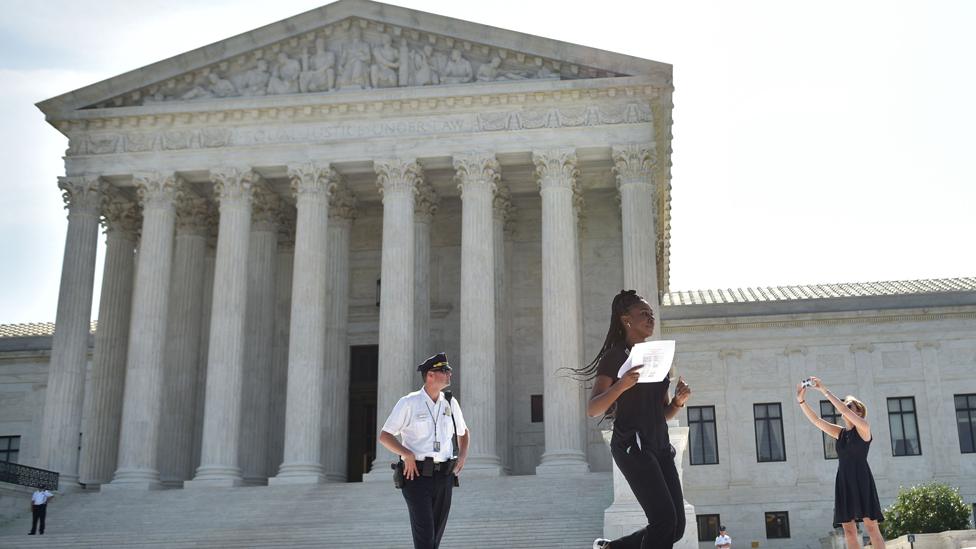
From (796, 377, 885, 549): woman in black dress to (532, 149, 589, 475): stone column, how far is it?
71.1 ft

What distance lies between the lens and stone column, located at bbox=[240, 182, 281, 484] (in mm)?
40562

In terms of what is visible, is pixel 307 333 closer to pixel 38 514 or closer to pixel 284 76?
pixel 284 76

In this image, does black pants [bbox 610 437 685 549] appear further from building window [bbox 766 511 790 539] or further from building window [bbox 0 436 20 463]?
building window [bbox 0 436 20 463]

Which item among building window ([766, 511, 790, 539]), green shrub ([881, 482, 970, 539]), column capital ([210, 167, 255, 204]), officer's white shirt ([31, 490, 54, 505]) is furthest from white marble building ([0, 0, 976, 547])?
green shrub ([881, 482, 970, 539])

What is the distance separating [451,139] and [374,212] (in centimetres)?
775

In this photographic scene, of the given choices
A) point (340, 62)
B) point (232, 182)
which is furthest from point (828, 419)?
point (232, 182)

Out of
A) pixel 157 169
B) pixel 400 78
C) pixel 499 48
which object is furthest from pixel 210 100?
pixel 499 48

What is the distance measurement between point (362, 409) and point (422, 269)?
7259mm

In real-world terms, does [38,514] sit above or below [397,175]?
below

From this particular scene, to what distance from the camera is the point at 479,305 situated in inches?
1444

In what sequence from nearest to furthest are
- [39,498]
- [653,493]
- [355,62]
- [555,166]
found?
[653,493] < [39,498] < [555,166] < [355,62]

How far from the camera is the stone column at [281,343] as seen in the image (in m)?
42.6

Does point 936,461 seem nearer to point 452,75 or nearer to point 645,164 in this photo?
point 645,164

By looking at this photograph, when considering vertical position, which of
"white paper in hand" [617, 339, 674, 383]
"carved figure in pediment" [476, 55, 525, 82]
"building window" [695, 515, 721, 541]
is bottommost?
"building window" [695, 515, 721, 541]
